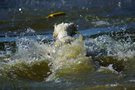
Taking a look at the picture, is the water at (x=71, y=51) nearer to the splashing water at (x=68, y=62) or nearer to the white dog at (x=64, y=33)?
the splashing water at (x=68, y=62)

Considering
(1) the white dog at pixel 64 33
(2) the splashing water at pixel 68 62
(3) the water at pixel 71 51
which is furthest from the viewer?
(1) the white dog at pixel 64 33

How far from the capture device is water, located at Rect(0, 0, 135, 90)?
3.53 meters

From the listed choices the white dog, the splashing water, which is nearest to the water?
the splashing water

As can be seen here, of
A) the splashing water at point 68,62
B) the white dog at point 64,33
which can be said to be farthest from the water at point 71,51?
the white dog at point 64,33

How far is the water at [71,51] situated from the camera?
353 cm

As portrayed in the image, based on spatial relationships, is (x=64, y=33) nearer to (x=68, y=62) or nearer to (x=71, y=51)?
(x=71, y=51)

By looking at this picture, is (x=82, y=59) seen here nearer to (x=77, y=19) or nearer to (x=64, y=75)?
(x=64, y=75)

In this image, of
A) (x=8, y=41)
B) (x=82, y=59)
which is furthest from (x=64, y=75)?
(x=8, y=41)

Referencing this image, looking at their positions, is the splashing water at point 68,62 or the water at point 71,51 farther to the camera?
the splashing water at point 68,62

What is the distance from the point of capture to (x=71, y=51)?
442 cm

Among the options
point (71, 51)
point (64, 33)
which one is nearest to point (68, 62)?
point (71, 51)

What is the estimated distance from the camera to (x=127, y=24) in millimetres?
→ 7910

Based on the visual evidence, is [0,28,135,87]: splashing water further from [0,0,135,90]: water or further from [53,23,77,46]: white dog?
[53,23,77,46]: white dog

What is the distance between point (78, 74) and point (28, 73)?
83cm
